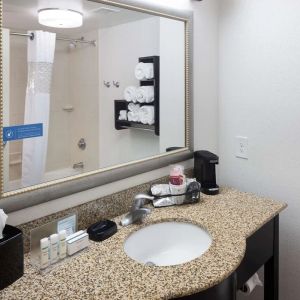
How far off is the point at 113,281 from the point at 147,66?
3.06 ft

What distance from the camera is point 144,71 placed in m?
1.39

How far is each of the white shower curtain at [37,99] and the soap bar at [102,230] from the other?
241 millimetres

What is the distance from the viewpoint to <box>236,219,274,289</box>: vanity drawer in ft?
3.59

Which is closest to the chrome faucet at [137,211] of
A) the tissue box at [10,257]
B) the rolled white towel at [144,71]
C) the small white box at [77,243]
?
the small white box at [77,243]

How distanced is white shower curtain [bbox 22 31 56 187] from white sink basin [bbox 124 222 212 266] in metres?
0.41

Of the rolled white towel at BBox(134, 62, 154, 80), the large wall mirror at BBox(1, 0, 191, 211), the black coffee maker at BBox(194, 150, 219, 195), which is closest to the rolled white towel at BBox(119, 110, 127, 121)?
the large wall mirror at BBox(1, 0, 191, 211)

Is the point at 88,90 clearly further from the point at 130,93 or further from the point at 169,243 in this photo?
the point at 169,243

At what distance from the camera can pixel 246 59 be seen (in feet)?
5.11

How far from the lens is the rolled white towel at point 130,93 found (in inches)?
53.5

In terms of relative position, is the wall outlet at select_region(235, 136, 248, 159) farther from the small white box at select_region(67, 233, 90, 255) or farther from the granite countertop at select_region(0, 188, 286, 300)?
the small white box at select_region(67, 233, 90, 255)

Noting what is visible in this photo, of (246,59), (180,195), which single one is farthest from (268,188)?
(246,59)

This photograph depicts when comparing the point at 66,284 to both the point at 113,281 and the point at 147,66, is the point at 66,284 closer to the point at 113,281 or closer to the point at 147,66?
the point at 113,281

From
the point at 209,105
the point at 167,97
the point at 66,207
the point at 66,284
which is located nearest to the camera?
the point at 66,284

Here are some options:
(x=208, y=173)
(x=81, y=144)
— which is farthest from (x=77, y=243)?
(x=208, y=173)
